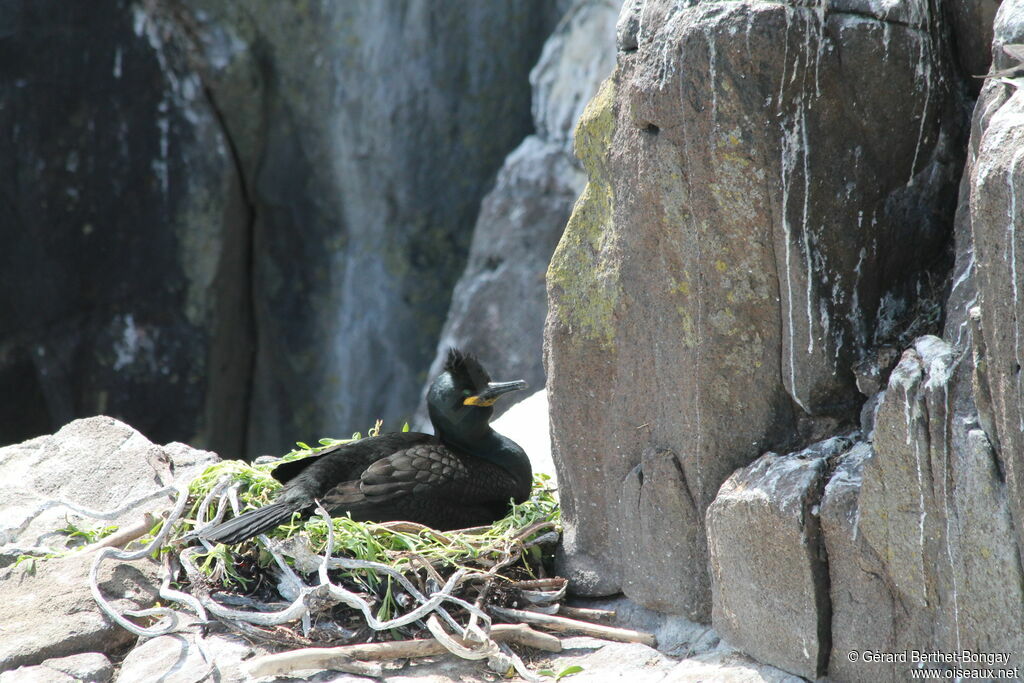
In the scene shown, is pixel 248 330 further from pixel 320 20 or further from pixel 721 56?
pixel 721 56

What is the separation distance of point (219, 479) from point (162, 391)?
609 centimetres

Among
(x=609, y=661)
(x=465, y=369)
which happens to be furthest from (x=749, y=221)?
(x=465, y=369)

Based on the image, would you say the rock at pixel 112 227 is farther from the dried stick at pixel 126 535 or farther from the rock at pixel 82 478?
the dried stick at pixel 126 535

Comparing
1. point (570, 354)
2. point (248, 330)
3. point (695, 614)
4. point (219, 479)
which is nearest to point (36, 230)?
point (248, 330)

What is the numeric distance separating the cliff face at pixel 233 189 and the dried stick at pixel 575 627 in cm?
650

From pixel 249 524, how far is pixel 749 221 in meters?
1.94

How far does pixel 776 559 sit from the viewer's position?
299 cm

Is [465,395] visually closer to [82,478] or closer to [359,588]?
[359,588]

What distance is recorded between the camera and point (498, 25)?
369 inches

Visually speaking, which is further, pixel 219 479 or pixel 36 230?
pixel 36 230

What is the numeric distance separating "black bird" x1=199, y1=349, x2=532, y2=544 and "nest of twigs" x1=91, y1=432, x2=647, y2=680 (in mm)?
108

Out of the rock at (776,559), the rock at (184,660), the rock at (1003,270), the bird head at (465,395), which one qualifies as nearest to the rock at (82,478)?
the rock at (184,660)

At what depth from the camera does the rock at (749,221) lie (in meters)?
2.94

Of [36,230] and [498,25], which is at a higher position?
[498,25]
